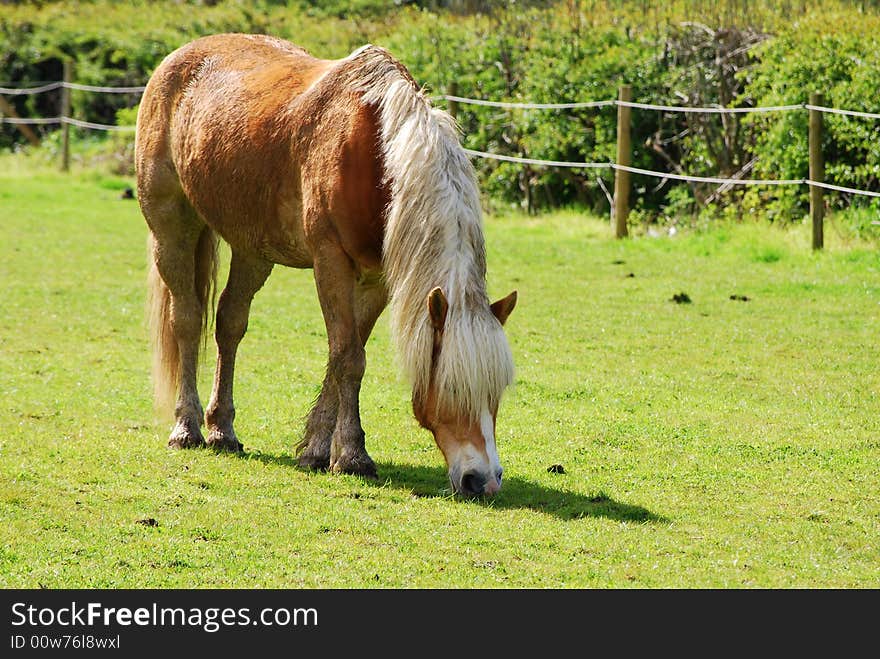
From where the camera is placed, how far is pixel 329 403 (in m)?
6.32

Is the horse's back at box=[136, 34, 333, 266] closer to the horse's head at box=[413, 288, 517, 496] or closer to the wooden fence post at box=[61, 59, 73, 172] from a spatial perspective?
the horse's head at box=[413, 288, 517, 496]

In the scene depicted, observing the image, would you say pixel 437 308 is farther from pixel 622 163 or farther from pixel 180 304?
pixel 622 163

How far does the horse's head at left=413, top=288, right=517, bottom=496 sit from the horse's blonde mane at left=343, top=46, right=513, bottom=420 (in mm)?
24

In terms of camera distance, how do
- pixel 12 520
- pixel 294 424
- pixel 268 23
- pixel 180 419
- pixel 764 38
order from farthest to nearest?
pixel 268 23, pixel 764 38, pixel 294 424, pixel 180 419, pixel 12 520

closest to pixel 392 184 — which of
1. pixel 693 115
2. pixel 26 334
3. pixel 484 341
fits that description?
pixel 484 341

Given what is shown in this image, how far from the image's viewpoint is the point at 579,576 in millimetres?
4582

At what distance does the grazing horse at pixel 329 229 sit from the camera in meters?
5.39

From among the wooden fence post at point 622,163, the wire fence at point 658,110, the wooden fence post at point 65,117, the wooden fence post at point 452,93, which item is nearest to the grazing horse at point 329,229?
the wire fence at point 658,110

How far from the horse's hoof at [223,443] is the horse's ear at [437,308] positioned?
1.76 m

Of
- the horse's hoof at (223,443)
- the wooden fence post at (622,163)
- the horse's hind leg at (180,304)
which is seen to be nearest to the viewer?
the horse's hoof at (223,443)

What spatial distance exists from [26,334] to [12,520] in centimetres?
474

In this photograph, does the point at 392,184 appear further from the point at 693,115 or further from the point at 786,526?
the point at 693,115

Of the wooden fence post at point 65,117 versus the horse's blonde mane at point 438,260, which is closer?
the horse's blonde mane at point 438,260

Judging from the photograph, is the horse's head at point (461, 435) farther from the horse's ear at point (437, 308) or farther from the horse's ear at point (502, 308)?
the horse's ear at point (502, 308)
